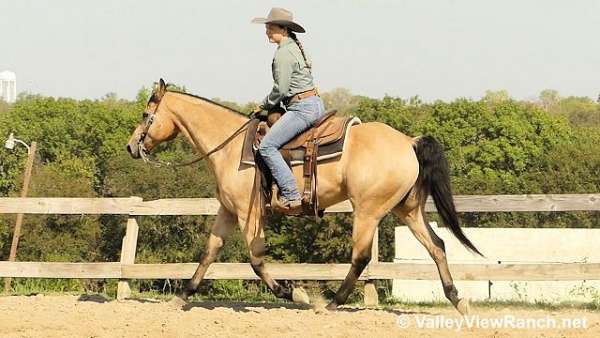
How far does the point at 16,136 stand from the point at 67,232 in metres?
16.0

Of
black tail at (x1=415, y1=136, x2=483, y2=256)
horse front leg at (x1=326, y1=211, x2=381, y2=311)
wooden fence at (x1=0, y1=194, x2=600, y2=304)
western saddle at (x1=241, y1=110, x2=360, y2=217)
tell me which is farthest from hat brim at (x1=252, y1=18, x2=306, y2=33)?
wooden fence at (x1=0, y1=194, x2=600, y2=304)

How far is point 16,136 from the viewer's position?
144 feet

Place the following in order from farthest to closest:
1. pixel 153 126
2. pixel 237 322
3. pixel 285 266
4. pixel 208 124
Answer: pixel 285 266, pixel 153 126, pixel 208 124, pixel 237 322

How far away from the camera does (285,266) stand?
1041 cm

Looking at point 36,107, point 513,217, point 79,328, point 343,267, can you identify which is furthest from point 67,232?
point 79,328

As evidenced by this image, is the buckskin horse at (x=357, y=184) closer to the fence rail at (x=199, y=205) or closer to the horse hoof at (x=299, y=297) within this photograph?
the horse hoof at (x=299, y=297)

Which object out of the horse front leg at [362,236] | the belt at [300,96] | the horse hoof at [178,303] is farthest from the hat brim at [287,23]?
the horse hoof at [178,303]

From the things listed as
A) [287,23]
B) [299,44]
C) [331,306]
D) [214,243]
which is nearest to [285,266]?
[214,243]

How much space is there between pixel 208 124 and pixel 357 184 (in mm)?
1760

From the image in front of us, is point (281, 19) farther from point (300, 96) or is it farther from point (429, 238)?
point (429, 238)

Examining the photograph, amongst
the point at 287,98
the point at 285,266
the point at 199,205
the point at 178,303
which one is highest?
the point at 287,98

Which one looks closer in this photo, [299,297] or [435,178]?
[435,178]

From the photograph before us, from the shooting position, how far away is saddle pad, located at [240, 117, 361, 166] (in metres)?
8.24

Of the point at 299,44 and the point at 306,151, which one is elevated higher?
the point at 299,44
